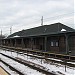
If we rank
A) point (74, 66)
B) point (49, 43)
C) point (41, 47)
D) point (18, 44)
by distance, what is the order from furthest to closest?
point (18, 44) → point (41, 47) → point (49, 43) → point (74, 66)

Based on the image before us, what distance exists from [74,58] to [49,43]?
1424cm

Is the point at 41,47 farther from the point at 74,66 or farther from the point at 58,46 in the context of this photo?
the point at 74,66

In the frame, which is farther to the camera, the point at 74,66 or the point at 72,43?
the point at 72,43

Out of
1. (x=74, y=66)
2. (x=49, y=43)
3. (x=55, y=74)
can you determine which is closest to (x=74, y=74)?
(x=55, y=74)

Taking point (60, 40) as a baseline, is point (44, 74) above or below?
below

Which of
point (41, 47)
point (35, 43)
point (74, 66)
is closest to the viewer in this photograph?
point (74, 66)

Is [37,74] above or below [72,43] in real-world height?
below

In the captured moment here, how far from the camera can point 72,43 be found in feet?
98.5

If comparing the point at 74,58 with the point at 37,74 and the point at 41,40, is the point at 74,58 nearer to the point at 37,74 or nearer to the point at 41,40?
the point at 37,74

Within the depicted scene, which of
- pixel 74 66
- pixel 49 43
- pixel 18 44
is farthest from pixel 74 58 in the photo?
pixel 18 44

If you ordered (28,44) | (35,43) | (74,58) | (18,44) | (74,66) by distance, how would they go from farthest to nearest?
(18,44) → (28,44) → (35,43) → (74,58) → (74,66)

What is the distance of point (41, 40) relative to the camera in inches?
1503

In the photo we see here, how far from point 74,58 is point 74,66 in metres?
4.43

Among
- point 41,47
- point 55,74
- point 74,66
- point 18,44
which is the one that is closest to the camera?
point 55,74
